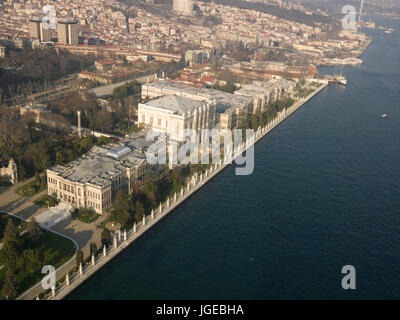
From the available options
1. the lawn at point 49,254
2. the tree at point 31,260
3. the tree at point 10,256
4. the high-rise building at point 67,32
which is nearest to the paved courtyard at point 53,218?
the lawn at point 49,254

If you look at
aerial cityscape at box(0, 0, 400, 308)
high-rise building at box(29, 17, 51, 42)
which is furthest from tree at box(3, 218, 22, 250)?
high-rise building at box(29, 17, 51, 42)

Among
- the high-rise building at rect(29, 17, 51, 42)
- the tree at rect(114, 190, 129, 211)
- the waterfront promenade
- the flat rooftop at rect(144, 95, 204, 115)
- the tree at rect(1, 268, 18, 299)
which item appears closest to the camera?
the tree at rect(1, 268, 18, 299)

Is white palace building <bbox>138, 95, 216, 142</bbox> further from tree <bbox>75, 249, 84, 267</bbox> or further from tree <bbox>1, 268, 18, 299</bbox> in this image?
Answer: tree <bbox>1, 268, 18, 299</bbox>

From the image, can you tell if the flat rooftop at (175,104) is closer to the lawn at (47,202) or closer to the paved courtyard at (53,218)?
the lawn at (47,202)

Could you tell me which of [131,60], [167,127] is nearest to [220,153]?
[167,127]

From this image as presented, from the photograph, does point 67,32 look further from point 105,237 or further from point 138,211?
point 105,237
